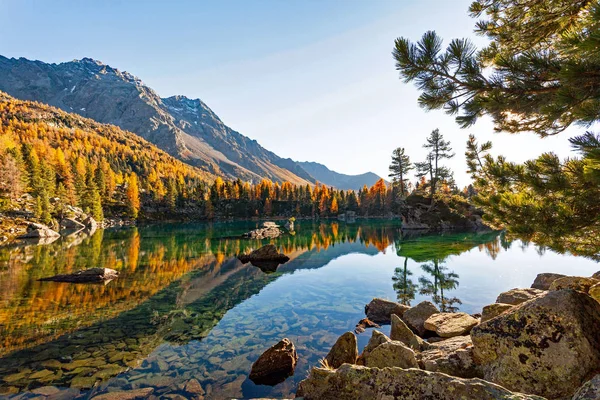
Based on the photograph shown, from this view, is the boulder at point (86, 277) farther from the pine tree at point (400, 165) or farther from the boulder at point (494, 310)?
the pine tree at point (400, 165)

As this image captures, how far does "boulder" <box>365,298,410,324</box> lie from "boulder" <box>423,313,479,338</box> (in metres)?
2.93

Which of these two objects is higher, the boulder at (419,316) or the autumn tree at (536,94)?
Result: the autumn tree at (536,94)

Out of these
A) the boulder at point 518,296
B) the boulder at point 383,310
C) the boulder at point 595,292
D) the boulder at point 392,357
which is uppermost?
the boulder at point 595,292

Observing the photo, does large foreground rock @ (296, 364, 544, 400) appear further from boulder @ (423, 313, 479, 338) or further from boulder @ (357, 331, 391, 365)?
boulder @ (423, 313, 479, 338)

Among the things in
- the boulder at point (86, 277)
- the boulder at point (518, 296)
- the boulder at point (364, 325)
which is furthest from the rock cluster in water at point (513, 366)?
the boulder at point (86, 277)

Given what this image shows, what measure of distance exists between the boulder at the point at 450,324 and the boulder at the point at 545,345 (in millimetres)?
4580

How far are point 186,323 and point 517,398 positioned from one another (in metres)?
15.1

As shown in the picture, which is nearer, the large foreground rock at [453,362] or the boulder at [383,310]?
the large foreground rock at [453,362]

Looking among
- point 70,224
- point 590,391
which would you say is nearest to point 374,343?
point 590,391

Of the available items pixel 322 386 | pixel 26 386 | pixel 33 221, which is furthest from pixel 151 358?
pixel 33 221

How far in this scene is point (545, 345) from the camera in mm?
5324

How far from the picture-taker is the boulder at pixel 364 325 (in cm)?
1388

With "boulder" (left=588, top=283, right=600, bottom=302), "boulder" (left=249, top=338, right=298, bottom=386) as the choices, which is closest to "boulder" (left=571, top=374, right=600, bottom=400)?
"boulder" (left=588, top=283, right=600, bottom=302)

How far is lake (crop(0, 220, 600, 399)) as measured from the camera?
10086 mm
